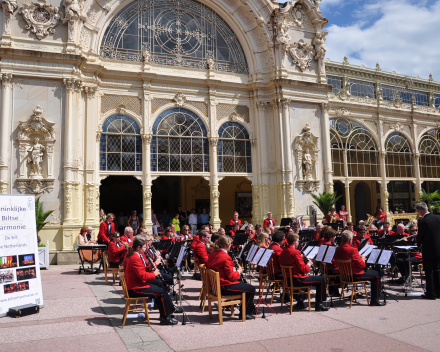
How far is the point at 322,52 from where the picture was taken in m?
22.3

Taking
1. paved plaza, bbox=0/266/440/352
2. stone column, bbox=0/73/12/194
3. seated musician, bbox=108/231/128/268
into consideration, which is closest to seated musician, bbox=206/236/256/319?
paved plaza, bbox=0/266/440/352

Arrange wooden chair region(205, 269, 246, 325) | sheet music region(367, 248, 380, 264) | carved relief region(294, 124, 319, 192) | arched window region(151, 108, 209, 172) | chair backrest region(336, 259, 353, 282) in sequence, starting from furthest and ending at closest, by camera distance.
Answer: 1. carved relief region(294, 124, 319, 192)
2. arched window region(151, 108, 209, 172)
3. sheet music region(367, 248, 380, 264)
4. chair backrest region(336, 259, 353, 282)
5. wooden chair region(205, 269, 246, 325)

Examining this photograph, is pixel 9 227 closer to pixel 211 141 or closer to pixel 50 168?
pixel 50 168

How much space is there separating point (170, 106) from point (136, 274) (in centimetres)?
1386

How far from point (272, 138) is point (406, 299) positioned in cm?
1354

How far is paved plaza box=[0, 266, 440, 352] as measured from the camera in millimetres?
5621

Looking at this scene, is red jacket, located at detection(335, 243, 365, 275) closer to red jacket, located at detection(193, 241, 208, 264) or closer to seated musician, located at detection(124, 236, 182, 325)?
red jacket, located at detection(193, 241, 208, 264)

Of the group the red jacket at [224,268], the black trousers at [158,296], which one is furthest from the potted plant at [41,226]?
the red jacket at [224,268]

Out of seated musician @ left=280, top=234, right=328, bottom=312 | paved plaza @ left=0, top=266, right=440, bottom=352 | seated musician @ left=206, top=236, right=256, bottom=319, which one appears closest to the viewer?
paved plaza @ left=0, top=266, right=440, bottom=352

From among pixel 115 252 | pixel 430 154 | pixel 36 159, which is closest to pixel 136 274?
pixel 115 252

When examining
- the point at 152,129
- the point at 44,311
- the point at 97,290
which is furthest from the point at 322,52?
the point at 44,311

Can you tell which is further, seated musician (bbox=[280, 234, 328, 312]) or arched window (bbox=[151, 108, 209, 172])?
arched window (bbox=[151, 108, 209, 172])

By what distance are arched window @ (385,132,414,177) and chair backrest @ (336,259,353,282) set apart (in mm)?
20117

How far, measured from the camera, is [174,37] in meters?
20.3
